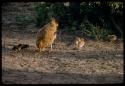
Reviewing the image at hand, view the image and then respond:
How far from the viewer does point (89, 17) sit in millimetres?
10562

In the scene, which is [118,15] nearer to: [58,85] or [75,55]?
[75,55]

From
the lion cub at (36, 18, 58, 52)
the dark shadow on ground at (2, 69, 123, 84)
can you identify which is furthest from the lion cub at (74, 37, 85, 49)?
the dark shadow on ground at (2, 69, 123, 84)

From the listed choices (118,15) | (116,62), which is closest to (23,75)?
(116,62)

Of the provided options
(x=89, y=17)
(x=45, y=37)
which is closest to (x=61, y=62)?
(x=45, y=37)

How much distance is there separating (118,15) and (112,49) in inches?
54.8

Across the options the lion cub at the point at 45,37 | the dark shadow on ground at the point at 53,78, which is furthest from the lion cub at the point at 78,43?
the dark shadow on ground at the point at 53,78

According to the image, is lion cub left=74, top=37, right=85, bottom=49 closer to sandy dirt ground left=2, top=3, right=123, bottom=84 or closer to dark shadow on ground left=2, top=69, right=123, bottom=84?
sandy dirt ground left=2, top=3, right=123, bottom=84

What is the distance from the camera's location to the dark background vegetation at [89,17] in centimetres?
985

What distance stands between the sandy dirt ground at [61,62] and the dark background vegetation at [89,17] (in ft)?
Answer: 1.61

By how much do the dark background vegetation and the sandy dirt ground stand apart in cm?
49

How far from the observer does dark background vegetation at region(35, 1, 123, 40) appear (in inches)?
388

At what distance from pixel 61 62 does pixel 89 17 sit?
121 inches

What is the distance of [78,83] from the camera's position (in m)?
6.54

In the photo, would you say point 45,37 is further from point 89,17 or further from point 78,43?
point 89,17
